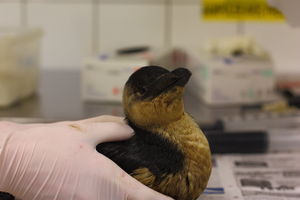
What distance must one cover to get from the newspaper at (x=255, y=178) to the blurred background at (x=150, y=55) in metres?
0.10

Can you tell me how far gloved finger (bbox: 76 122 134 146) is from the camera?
1.53 feet

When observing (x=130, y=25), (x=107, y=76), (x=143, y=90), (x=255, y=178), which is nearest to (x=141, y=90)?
(x=143, y=90)

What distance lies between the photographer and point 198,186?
0.48 m

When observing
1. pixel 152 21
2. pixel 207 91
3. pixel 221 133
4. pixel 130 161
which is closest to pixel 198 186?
pixel 130 161

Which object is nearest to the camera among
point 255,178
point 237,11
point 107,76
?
point 255,178

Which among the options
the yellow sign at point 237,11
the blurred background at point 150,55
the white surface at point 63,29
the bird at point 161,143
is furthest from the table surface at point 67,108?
the bird at point 161,143

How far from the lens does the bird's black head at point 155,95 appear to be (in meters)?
0.45

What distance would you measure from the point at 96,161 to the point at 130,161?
3 centimetres

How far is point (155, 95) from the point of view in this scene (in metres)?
0.45

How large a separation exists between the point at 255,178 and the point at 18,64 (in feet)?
1.72

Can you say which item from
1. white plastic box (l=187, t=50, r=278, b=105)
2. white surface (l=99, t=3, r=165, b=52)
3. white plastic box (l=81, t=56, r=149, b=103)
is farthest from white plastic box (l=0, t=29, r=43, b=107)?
white plastic box (l=187, t=50, r=278, b=105)

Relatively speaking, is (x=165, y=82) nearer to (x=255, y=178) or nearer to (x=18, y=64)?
(x=255, y=178)

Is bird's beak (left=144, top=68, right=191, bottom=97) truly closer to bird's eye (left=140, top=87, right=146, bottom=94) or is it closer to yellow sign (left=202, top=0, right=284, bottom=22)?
bird's eye (left=140, top=87, right=146, bottom=94)

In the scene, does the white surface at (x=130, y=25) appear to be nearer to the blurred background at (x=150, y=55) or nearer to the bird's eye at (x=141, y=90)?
the blurred background at (x=150, y=55)
